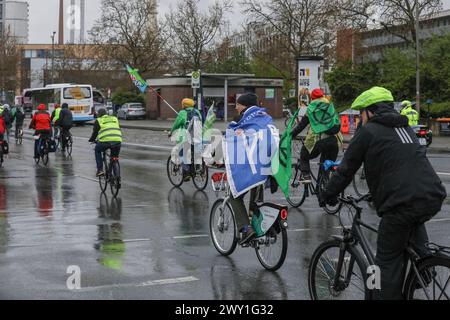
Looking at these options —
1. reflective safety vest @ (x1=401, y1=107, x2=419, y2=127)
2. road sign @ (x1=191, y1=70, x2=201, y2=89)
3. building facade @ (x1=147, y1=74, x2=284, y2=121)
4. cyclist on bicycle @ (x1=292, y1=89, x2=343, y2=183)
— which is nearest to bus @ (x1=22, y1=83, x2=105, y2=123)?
building facade @ (x1=147, y1=74, x2=284, y2=121)

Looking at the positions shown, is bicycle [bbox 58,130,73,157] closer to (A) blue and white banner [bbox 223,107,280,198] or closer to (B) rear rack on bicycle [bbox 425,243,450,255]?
(A) blue and white banner [bbox 223,107,280,198]

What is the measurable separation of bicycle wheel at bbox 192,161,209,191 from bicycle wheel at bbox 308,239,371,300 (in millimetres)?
8570

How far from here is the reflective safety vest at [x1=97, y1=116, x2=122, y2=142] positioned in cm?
1356

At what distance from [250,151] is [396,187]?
9.02ft

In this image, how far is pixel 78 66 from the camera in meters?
85.2

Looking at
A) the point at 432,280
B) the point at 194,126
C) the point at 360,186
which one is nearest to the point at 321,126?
the point at 360,186

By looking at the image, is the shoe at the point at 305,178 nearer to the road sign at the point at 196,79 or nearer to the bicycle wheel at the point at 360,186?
the bicycle wheel at the point at 360,186

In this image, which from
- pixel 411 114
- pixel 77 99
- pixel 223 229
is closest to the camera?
pixel 223 229

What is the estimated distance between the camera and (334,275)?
5.39 m

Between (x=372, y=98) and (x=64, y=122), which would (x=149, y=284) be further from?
(x=64, y=122)

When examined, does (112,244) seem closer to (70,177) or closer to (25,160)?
(70,177)

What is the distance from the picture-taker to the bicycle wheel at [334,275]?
5.19 metres

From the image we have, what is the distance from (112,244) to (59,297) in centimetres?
251
